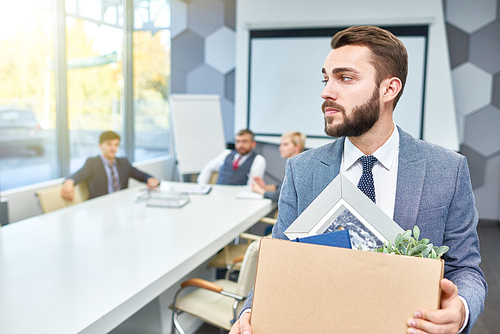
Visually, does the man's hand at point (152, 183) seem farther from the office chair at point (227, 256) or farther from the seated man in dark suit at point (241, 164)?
the office chair at point (227, 256)

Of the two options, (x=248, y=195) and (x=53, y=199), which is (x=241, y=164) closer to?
(x=248, y=195)

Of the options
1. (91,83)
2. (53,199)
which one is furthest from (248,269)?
(91,83)

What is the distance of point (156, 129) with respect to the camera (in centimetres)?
624

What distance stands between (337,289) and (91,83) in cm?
476

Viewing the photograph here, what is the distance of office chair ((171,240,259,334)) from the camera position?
6.22ft

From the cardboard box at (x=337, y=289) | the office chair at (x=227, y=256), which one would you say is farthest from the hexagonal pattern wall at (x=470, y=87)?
the cardboard box at (x=337, y=289)

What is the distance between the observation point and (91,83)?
4.77 metres

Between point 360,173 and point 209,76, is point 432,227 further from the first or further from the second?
point 209,76

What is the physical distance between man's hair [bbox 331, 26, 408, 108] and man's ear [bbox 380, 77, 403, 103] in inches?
0.4

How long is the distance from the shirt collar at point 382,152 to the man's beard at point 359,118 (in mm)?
84

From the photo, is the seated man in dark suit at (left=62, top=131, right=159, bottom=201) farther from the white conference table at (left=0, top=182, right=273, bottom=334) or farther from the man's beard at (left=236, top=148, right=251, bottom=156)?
the man's beard at (left=236, top=148, right=251, bottom=156)

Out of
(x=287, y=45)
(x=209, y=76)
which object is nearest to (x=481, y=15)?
(x=287, y=45)

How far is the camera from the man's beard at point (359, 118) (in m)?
0.89

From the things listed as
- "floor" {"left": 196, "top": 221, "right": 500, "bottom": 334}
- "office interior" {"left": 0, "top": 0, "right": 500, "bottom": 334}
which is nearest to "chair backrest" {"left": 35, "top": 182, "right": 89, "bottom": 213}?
"office interior" {"left": 0, "top": 0, "right": 500, "bottom": 334}
